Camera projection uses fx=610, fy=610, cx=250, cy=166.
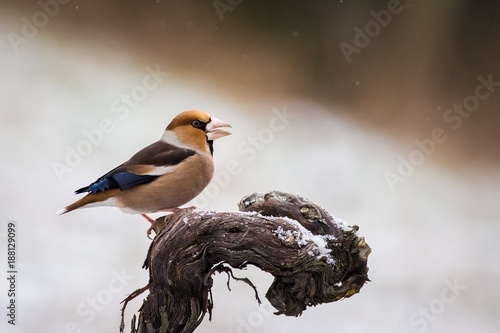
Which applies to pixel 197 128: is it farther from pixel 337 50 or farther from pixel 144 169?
pixel 337 50

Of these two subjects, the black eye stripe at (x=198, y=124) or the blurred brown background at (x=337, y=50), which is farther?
the blurred brown background at (x=337, y=50)

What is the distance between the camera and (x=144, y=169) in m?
1.28

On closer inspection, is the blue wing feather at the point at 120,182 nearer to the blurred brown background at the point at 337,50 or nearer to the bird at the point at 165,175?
the bird at the point at 165,175

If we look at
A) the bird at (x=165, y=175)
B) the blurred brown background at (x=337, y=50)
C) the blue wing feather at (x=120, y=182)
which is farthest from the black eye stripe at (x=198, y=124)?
the blurred brown background at (x=337, y=50)

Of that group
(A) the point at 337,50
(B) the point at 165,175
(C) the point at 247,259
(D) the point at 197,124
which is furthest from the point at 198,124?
(A) the point at 337,50

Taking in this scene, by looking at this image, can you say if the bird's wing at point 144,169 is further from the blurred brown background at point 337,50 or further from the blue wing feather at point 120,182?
the blurred brown background at point 337,50

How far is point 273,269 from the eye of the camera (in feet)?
4.00

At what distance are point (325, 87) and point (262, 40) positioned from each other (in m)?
0.28

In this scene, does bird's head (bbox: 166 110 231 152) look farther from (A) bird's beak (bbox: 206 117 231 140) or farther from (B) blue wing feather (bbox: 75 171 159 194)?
(B) blue wing feather (bbox: 75 171 159 194)

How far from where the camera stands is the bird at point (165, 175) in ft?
4.17

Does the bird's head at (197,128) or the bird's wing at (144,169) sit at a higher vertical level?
the bird's head at (197,128)

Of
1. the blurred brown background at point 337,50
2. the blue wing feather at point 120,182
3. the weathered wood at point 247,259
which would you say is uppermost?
the blurred brown background at point 337,50

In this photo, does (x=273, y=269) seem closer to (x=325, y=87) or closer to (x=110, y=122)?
(x=110, y=122)

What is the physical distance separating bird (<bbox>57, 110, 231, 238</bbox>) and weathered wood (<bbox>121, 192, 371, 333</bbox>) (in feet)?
0.17
